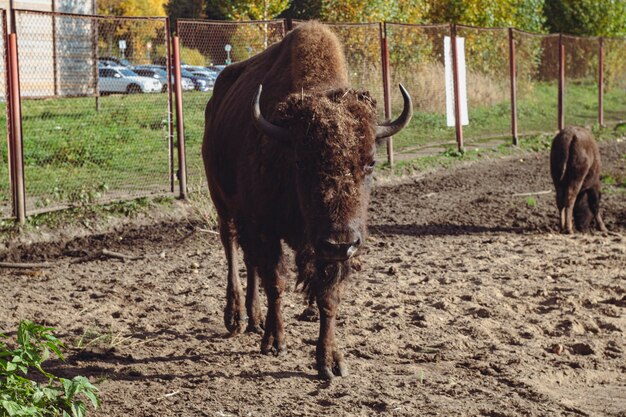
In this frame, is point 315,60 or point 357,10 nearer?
point 315,60

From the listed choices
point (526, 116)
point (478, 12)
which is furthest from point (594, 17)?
point (526, 116)

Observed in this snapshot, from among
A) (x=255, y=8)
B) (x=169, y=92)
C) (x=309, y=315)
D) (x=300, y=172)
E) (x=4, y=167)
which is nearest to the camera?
(x=300, y=172)

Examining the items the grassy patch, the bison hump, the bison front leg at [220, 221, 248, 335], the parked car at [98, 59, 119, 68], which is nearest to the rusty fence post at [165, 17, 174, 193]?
the grassy patch

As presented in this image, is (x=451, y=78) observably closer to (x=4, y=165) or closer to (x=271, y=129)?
(x=4, y=165)

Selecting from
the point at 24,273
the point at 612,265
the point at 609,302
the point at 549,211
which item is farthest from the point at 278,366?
the point at 549,211

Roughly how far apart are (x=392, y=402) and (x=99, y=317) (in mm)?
2876

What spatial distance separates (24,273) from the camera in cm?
820

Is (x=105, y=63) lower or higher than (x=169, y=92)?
higher

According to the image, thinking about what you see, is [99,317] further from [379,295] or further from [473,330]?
[473,330]

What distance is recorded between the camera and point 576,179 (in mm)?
10609

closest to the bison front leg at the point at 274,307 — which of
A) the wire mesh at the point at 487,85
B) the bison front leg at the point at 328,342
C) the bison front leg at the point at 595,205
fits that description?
the bison front leg at the point at 328,342

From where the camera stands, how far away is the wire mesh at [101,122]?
11336 millimetres

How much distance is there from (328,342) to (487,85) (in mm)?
17294

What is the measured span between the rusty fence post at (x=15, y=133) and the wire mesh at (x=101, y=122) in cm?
79
